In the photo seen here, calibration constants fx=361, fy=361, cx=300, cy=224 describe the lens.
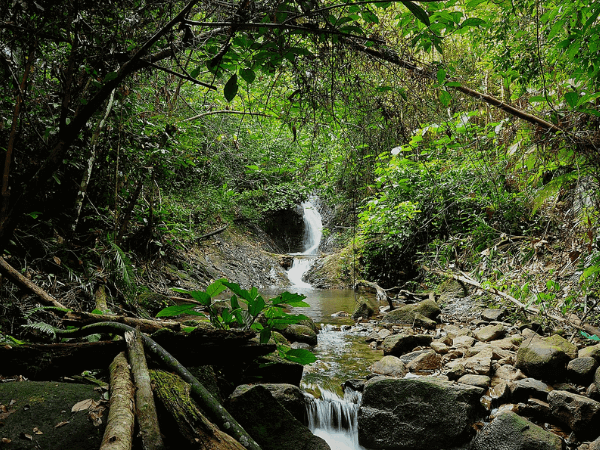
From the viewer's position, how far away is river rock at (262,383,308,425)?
3.33 metres

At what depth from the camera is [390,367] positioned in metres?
4.65

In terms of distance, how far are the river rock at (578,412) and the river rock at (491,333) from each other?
6.07 feet

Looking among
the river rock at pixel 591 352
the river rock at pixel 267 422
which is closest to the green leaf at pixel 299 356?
the river rock at pixel 267 422

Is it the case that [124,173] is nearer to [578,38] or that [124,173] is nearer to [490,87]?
[578,38]

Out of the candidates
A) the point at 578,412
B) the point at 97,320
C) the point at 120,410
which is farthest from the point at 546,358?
the point at 97,320

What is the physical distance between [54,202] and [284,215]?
16099 mm

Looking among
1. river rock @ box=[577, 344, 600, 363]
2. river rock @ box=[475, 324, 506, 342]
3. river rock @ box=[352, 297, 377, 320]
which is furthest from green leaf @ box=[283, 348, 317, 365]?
river rock @ box=[352, 297, 377, 320]

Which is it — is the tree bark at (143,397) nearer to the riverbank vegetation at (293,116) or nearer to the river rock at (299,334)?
the riverbank vegetation at (293,116)

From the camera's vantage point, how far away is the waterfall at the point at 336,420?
12.5 ft

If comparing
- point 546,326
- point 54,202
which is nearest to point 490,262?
point 546,326

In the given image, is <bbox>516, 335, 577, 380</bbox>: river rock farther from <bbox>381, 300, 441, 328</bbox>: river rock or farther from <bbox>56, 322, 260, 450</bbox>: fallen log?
<bbox>56, 322, 260, 450</bbox>: fallen log

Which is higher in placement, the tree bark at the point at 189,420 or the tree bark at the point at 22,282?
the tree bark at the point at 22,282

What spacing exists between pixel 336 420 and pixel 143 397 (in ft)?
9.59

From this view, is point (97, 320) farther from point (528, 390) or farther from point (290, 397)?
point (528, 390)
